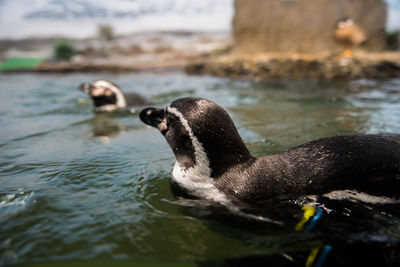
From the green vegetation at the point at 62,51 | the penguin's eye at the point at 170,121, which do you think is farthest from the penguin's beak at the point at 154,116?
the green vegetation at the point at 62,51

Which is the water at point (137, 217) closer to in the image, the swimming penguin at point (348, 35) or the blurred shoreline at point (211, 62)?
the blurred shoreline at point (211, 62)

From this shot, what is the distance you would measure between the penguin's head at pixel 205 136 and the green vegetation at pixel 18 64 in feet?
56.7

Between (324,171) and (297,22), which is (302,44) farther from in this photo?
(324,171)

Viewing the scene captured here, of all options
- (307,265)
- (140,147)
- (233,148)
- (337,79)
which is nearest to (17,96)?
(140,147)

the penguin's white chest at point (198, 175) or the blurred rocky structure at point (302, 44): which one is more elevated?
the blurred rocky structure at point (302, 44)

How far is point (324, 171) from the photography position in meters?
1.84

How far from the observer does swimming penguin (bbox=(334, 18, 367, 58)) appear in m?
11.0

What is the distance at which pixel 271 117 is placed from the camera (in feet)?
15.9

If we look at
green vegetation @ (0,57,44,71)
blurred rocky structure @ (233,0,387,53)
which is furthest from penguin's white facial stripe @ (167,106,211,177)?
green vegetation @ (0,57,44,71)

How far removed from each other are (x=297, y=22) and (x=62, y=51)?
17.0 metres

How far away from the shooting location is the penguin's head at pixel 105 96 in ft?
18.9

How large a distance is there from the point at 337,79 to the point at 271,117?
6544 millimetres

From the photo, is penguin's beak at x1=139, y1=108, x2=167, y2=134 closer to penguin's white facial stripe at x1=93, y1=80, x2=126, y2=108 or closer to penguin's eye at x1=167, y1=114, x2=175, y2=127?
penguin's eye at x1=167, y1=114, x2=175, y2=127

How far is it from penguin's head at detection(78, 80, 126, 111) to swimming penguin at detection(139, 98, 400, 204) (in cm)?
391
